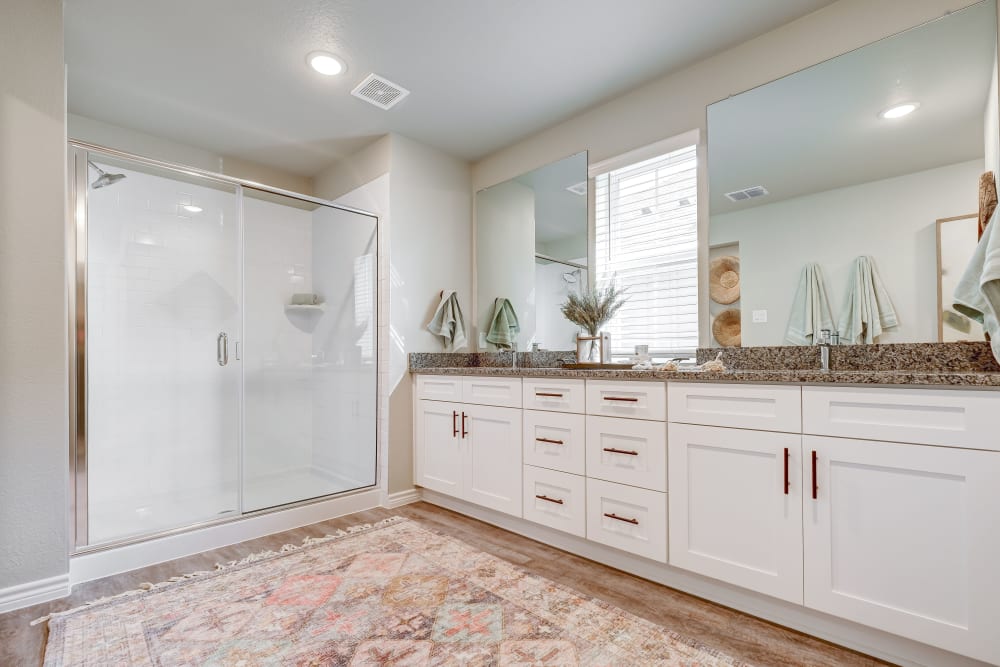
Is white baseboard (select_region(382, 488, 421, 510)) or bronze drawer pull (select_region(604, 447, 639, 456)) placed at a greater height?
bronze drawer pull (select_region(604, 447, 639, 456))

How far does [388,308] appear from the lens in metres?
3.20

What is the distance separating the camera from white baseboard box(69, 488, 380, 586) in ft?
6.88

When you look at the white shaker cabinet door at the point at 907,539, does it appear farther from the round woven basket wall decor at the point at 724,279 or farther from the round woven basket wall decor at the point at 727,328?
the round woven basket wall decor at the point at 724,279

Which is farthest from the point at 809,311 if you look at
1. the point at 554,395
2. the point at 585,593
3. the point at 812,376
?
the point at 585,593

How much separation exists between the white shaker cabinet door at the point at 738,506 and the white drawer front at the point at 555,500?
45 centimetres

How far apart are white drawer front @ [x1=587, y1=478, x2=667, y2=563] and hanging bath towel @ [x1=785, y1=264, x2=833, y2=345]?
95cm

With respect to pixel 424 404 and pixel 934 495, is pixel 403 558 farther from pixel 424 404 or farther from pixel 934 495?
pixel 934 495

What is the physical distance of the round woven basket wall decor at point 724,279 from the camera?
2.30 meters

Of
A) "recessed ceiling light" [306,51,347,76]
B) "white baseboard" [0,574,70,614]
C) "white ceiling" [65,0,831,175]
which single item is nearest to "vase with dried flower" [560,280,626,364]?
"white ceiling" [65,0,831,175]

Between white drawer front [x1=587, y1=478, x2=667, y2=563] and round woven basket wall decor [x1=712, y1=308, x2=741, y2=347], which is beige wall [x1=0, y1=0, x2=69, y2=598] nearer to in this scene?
white drawer front [x1=587, y1=478, x2=667, y2=563]

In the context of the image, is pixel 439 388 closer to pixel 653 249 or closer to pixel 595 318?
pixel 595 318

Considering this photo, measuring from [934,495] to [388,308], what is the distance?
9.17ft

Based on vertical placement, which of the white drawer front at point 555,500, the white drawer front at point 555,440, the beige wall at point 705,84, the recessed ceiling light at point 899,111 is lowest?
the white drawer front at point 555,500

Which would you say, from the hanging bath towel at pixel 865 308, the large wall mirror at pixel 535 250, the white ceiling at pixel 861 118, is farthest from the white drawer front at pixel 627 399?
the white ceiling at pixel 861 118
